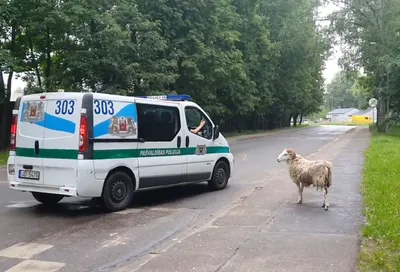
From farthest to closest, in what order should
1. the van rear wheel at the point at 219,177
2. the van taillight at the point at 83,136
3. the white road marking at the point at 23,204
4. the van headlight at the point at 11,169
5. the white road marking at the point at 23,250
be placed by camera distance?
the van rear wheel at the point at 219,177
the white road marking at the point at 23,204
the van headlight at the point at 11,169
the van taillight at the point at 83,136
the white road marking at the point at 23,250

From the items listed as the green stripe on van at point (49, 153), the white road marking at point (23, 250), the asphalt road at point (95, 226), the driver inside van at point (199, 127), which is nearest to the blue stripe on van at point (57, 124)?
the green stripe on van at point (49, 153)

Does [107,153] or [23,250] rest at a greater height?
[107,153]

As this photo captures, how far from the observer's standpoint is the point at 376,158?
17109 mm

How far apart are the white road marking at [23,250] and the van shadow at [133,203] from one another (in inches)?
74.8

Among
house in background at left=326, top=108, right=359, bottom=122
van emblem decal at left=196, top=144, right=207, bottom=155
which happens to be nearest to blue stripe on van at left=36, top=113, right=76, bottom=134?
van emblem decal at left=196, top=144, right=207, bottom=155

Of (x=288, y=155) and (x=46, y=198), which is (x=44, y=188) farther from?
(x=288, y=155)

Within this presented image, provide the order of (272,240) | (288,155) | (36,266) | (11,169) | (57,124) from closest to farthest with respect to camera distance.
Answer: (36,266) < (272,240) < (57,124) < (11,169) < (288,155)

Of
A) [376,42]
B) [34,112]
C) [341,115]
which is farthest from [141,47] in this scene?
[341,115]

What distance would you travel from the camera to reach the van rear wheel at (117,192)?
8.44m

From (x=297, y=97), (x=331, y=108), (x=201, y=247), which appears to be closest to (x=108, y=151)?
(x=201, y=247)

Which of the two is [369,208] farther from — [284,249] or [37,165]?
[37,165]

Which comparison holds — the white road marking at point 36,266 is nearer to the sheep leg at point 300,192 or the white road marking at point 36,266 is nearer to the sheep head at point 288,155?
the sheep leg at point 300,192

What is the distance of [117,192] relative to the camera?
866cm

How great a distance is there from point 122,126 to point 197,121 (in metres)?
2.34
